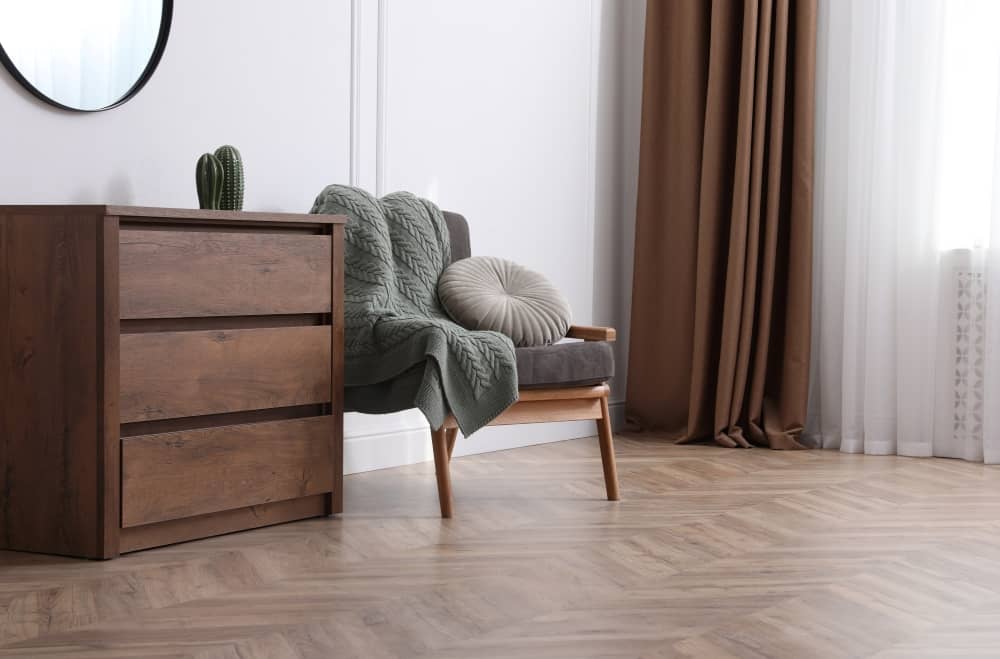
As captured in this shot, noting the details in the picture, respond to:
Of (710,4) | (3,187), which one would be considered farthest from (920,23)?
(3,187)

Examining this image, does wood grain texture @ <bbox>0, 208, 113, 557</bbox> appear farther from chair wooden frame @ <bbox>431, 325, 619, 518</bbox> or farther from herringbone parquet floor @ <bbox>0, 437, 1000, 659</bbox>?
chair wooden frame @ <bbox>431, 325, 619, 518</bbox>

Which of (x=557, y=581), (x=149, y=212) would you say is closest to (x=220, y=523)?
(x=149, y=212)

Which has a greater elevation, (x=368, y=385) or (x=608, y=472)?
(x=368, y=385)

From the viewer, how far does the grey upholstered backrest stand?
3.54 metres

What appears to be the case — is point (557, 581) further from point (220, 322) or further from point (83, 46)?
point (83, 46)

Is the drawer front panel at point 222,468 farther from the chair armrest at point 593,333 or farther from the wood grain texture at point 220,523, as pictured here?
the chair armrest at point 593,333

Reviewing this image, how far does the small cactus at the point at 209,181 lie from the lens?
2.93 meters

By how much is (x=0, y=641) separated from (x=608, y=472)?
1.66 meters

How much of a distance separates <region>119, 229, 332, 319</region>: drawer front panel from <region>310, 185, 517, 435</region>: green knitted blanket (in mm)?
178

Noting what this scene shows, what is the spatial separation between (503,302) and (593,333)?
255 millimetres

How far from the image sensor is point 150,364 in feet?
8.40

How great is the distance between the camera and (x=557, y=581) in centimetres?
239

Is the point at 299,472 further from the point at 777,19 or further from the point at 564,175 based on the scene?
the point at 777,19

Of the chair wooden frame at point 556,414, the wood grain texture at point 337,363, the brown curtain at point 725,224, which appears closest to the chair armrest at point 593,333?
the chair wooden frame at point 556,414
